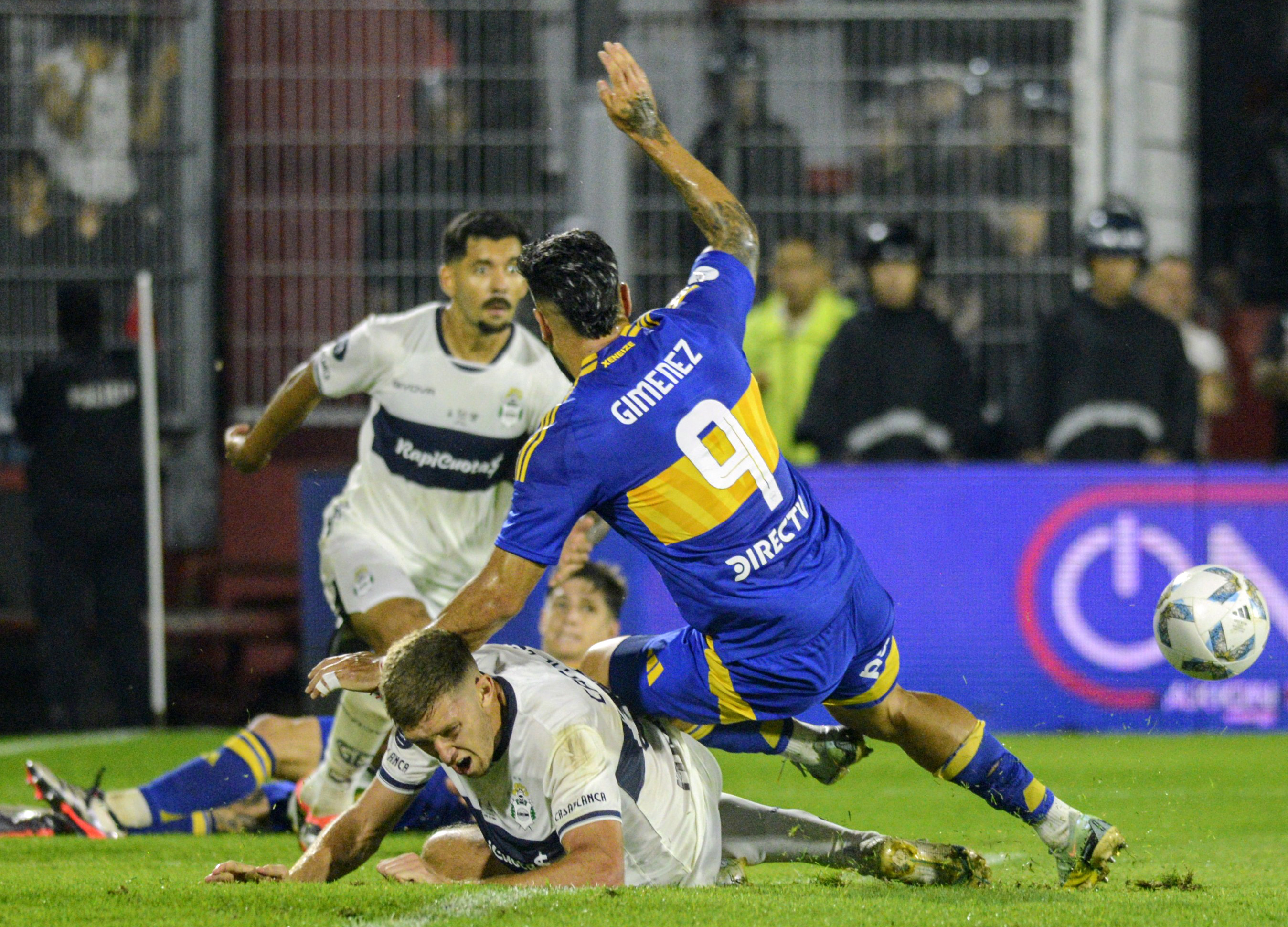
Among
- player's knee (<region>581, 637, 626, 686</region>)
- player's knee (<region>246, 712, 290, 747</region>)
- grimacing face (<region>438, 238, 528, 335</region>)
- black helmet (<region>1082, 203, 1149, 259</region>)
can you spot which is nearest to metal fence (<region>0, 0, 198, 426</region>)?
player's knee (<region>246, 712, 290, 747</region>)

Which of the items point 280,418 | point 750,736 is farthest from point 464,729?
point 280,418

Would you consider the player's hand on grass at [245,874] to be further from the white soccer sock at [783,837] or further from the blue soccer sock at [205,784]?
the blue soccer sock at [205,784]

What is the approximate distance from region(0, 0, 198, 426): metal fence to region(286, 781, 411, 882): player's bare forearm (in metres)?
→ 6.81

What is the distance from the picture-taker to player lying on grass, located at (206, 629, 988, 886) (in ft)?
14.7

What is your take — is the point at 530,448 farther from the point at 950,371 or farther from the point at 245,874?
the point at 950,371

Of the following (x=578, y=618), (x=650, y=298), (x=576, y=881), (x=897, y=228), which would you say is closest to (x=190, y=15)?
(x=650, y=298)

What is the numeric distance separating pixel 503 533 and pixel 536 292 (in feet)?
2.31

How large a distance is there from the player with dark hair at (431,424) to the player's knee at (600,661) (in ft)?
4.21

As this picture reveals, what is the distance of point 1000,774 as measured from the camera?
17.0 ft

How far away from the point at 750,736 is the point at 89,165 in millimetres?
7498

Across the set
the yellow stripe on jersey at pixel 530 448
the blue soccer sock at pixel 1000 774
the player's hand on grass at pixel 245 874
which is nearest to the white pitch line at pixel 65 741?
the player's hand on grass at pixel 245 874

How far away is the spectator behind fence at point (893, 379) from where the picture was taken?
990 cm

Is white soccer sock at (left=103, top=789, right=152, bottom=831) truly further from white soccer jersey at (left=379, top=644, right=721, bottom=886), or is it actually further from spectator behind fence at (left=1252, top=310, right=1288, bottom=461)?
spectator behind fence at (left=1252, top=310, right=1288, bottom=461)

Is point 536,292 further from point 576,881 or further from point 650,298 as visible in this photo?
point 650,298
